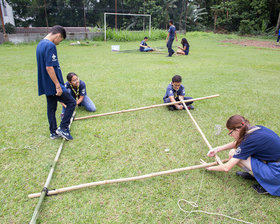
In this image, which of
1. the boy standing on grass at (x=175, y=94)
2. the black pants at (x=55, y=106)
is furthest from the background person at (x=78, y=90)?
the boy standing on grass at (x=175, y=94)

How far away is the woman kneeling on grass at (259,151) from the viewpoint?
226cm

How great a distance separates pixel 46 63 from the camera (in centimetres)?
281

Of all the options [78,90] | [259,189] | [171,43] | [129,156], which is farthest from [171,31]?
[259,189]

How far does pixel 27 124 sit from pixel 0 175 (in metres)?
1.38

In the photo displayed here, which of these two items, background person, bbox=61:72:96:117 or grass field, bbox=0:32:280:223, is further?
background person, bbox=61:72:96:117

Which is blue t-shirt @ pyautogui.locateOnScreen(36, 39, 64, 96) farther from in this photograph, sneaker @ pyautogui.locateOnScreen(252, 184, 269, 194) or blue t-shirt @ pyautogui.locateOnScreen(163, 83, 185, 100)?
sneaker @ pyautogui.locateOnScreen(252, 184, 269, 194)

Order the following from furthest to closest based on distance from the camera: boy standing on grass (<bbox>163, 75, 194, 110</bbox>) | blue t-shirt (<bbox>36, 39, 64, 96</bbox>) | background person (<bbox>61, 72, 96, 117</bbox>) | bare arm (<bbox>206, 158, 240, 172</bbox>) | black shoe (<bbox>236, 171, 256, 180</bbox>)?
boy standing on grass (<bbox>163, 75, 194, 110</bbox>), background person (<bbox>61, 72, 96, 117</bbox>), blue t-shirt (<bbox>36, 39, 64, 96</bbox>), black shoe (<bbox>236, 171, 256, 180</bbox>), bare arm (<bbox>206, 158, 240, 172</bbox>)

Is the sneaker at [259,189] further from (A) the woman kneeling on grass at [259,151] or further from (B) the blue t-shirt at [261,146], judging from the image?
(B) the blue t-shirt at [261,146]

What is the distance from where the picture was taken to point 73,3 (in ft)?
55.9

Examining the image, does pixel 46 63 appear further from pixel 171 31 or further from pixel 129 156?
pixel 171 31

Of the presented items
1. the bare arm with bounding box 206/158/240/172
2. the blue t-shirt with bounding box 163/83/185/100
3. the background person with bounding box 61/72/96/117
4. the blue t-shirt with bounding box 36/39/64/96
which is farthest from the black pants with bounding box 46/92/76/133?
the bare arm with bounding box 206/158/240/172

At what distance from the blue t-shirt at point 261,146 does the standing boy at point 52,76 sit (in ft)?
8.29

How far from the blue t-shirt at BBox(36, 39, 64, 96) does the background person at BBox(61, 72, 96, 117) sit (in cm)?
97

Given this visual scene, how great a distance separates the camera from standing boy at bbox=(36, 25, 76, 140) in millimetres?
2805
